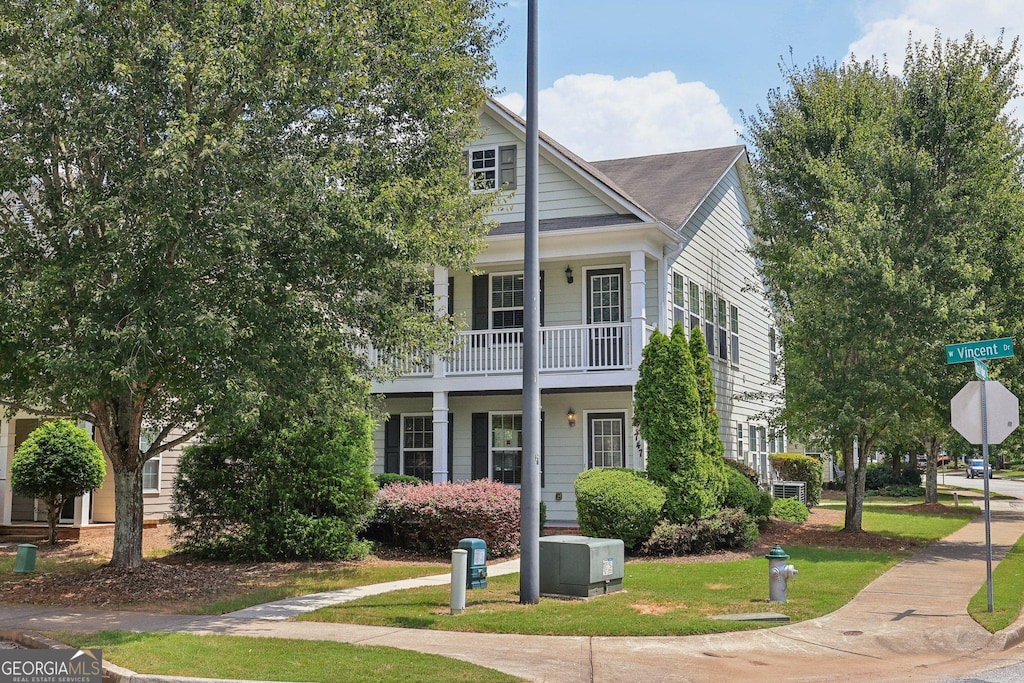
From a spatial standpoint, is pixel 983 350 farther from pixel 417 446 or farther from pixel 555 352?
pixel 417 446

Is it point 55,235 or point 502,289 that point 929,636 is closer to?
point 55,235

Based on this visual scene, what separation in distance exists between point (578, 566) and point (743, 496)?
7.74 meters

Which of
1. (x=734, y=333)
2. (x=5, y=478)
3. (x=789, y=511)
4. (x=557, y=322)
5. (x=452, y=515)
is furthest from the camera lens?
(x=734, y=333)

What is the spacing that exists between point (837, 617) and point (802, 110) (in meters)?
17.2

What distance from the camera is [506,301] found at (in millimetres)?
22344

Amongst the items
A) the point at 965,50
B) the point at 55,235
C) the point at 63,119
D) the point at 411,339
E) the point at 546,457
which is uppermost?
the point at 965,50

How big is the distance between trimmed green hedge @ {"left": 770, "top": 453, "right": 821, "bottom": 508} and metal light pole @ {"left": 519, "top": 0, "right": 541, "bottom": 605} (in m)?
20.7

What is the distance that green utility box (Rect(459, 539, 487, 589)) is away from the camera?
11.9 meters

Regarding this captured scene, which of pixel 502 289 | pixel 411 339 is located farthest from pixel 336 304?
pixel 502 289

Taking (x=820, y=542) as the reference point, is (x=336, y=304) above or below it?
above

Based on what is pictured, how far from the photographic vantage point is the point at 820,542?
18266mm

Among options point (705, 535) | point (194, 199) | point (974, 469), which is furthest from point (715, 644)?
point (974, 469)

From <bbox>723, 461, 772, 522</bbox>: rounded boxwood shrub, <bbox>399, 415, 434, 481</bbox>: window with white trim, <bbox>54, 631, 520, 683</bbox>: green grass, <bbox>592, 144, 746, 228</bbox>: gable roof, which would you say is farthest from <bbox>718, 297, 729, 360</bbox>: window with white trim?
<bbox>54, 631, 520, 683</bbox>: green grass

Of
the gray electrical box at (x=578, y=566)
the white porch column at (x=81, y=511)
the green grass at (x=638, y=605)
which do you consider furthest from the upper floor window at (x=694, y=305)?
the white porch column at (x=81, y=511)
